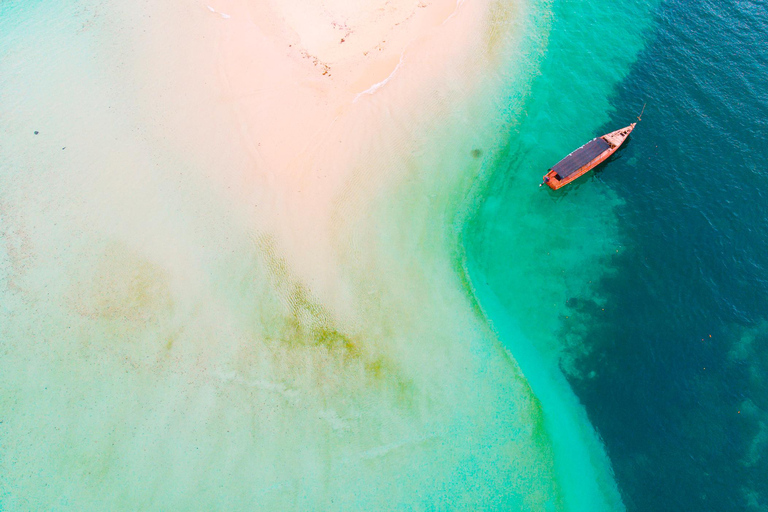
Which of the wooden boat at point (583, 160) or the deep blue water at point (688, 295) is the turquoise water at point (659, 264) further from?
the wooden boat at point (583, 160)

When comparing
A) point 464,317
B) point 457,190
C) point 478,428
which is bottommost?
point 478,428

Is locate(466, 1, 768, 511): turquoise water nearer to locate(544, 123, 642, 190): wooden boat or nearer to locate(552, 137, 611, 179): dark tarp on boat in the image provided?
locate(544, 123, 642, 190): wooden boat

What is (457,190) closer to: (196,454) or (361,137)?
(361,137)

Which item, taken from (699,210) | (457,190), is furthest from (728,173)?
(457,190)

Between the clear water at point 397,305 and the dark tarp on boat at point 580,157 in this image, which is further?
the dark tarp on boat at point 580,157

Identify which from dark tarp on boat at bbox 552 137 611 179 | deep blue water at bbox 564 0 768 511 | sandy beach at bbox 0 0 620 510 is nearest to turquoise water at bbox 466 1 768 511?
deep blue water at bbox 564 0 768 511

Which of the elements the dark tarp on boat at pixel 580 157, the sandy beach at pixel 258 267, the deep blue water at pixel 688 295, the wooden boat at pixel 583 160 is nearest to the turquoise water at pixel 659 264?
the deep blue water at pixel 688 295

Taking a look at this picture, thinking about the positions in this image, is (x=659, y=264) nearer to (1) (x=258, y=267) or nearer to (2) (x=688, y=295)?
(2) (x=688, y=295)

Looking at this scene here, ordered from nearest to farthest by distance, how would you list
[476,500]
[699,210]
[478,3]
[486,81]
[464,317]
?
[476,500]
[464,317]
[699,210]
[486,81]
[478,3]
